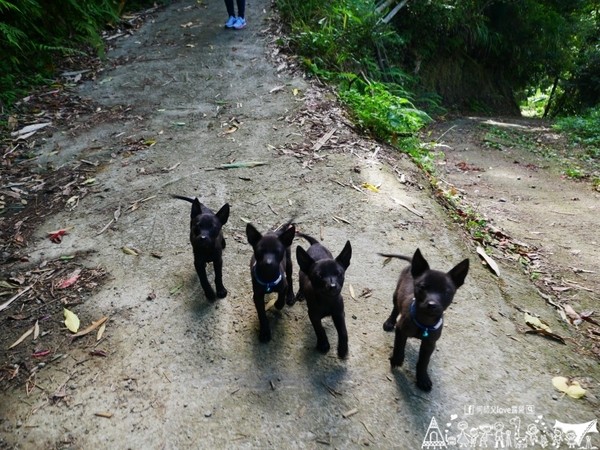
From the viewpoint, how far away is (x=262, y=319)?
406 centimetres

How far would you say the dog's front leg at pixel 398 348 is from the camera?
3.70 m

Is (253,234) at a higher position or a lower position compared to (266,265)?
higher

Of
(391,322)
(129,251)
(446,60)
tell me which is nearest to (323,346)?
(391,322)

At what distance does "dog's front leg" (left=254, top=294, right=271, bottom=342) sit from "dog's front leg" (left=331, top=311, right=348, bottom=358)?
65 centimetres

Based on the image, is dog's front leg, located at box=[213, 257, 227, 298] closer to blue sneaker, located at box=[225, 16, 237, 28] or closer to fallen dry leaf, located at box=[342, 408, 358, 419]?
fallen dry leaf, located at box=[342, 408, 358, 419]

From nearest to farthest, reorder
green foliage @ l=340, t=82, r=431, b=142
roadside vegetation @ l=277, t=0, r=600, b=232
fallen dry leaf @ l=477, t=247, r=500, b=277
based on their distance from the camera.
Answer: fallen dry leaf @ l=477, t=247, r=500, b=277 < green foliage @ l=340, t=82, r=431, b=142 < roadside vegetation @ l=277, t=0, r=600, b=232

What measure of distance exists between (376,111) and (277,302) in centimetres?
475

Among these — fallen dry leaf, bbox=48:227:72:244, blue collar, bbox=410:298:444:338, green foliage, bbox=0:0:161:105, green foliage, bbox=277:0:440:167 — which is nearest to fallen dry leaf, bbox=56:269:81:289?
fallen dry leaf, bbox=48:227:72:244

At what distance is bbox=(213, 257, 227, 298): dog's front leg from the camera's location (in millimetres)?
4463

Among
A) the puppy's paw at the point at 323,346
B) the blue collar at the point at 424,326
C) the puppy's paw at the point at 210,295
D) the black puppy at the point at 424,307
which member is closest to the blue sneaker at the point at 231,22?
the puppy's paw at the point at 210,295

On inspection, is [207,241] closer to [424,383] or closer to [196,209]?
[196,209]

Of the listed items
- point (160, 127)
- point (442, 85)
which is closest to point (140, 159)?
point (160, 127)

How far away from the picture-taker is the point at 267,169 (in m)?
6.82

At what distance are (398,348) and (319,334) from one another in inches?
27.6
